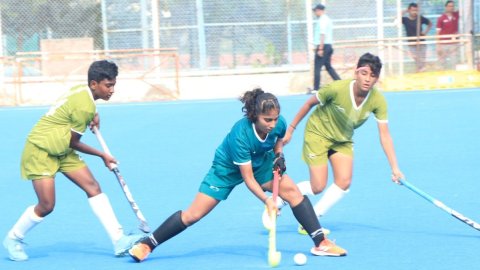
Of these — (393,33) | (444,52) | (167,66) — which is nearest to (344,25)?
(393,33)

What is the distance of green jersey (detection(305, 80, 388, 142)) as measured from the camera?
6.58 meters

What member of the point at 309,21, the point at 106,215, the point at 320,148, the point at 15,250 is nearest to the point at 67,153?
the point at 106,215

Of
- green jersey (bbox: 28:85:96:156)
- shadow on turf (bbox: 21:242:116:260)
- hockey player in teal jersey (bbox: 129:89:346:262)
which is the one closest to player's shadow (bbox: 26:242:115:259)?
shadow on turf (bbox: 21:242:116:260)

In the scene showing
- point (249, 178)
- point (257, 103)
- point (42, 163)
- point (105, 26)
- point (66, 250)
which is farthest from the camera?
point (105, 26)

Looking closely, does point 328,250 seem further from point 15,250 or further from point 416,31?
point 416,31

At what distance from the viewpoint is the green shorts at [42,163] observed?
605cm

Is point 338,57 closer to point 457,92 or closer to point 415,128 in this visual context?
point 457,92

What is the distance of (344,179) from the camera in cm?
664

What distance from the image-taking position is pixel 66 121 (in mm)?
6070

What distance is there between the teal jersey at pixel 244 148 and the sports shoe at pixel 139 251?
2.26 ft

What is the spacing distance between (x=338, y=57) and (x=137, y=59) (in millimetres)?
4279

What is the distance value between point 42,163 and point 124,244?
75 cm

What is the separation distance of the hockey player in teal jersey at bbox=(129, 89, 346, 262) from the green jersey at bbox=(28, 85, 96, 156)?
0.83m

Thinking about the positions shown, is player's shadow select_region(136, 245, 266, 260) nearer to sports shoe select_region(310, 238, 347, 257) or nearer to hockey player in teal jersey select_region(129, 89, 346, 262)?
hockey player in teal jersey select_region(129, 89, 346, 262)
